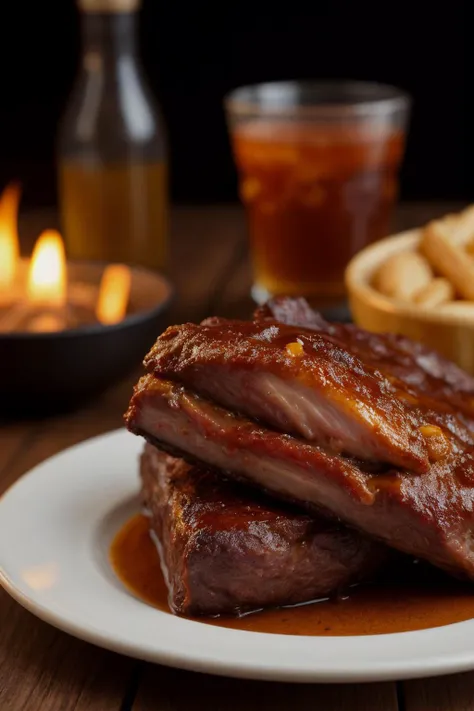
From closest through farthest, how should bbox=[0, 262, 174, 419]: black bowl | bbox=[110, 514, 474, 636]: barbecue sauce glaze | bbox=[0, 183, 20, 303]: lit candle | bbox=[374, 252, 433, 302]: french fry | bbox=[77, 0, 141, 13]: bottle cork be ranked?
bbox=[110, 514, 474, 636]: barbecue sauce glaze
bbox=[0, 262, 174, 419]: black bowl
bbox=[374, 252, 433, 302]: french fry
bbox=[0, 183, 20, 303]: lit candle
bbox=[77, 0, 141, 13]: bottle cork

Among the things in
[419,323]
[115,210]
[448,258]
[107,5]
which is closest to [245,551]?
[419,323]

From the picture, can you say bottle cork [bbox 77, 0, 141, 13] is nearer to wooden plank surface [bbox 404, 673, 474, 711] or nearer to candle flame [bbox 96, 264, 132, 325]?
candle flame [bbox 96, 264, 132, 325]

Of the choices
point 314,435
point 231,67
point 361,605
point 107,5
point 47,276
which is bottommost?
point 231,67

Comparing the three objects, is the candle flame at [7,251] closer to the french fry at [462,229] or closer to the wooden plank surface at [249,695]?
the french fry at [462,229]

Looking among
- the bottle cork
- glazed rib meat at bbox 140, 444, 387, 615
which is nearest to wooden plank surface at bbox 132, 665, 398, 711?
glazed rib meat at bbox 140, 444, 387, 615

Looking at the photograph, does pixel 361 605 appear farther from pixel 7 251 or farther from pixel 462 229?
pixel 7 251

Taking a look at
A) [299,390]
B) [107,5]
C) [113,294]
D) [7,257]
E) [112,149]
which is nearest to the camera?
[299,390]

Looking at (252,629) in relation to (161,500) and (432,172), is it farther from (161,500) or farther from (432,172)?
(432,172)
